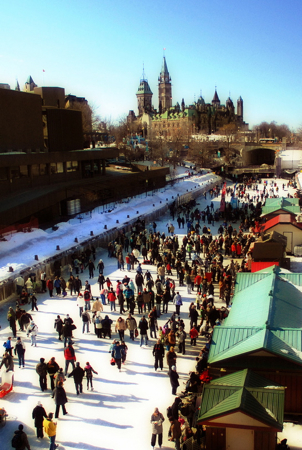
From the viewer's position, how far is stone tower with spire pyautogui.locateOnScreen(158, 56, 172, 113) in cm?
15662

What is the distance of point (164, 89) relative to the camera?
15600 centimetres

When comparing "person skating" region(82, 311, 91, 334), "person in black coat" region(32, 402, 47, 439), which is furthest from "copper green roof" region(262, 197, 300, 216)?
"person in black coat" region(32, 402, 47, 439)

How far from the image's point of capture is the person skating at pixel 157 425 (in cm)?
812

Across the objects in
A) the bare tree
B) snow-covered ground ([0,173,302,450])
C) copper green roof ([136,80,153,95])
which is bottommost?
snow-covered ground ([0,173,302,450])

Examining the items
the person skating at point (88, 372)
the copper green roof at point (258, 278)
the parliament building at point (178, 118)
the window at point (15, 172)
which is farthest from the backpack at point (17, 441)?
the parliament building at point (178, 118)

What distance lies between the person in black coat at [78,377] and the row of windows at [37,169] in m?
20.1

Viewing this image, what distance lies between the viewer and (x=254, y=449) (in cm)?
751

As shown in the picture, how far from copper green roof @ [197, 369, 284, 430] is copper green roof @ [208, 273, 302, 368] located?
1011mm

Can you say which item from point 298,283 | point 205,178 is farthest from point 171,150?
point 298,283

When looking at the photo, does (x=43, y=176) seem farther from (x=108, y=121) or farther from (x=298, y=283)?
(x=108, y=121)

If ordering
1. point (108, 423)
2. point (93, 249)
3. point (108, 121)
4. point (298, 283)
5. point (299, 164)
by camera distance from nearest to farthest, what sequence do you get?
point (108, 423)
point (298, 283)
point (93, 249)
point (299, 164)
point (108, 121)

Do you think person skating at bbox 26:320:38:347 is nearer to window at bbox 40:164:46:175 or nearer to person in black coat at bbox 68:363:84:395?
person in black coat at bbox 68:363:84:395

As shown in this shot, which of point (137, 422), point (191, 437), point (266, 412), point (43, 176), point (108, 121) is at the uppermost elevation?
point (108, 121)

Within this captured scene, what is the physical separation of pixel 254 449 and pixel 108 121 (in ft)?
306
